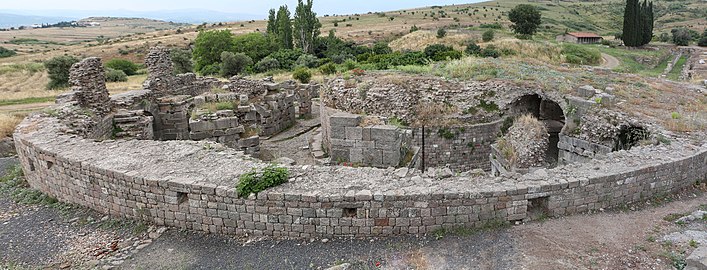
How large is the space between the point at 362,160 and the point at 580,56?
1193 inches

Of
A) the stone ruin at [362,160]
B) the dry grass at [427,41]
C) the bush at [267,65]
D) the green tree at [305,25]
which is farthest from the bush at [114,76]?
the dry grass at [427,41]

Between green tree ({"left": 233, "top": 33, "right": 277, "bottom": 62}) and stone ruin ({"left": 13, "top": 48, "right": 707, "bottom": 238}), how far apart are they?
27577 millimetres

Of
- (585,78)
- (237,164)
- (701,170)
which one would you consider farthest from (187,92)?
(701,170)

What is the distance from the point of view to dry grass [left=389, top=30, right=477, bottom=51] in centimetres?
4230

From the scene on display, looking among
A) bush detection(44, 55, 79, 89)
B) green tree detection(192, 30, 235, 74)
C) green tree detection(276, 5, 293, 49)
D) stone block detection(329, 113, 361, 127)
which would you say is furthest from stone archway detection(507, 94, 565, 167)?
bush detection(44, 55, 79, 89)

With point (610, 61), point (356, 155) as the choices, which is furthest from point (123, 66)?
point (610, 61)

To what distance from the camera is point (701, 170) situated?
30.8ft

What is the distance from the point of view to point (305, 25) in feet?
147

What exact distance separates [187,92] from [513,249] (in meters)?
17.1

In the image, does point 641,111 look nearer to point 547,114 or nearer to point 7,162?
point 547,114

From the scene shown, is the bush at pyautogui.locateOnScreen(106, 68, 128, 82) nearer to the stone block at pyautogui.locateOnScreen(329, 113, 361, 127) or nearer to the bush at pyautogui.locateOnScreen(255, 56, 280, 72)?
the bush at pyautogui.locateOnScreen(255, 56, 280, 72)

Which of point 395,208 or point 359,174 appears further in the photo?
point 359,174

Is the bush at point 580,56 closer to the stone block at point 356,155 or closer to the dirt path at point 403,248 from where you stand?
the dirt path at point 403,248

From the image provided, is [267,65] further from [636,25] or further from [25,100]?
[636,25]
